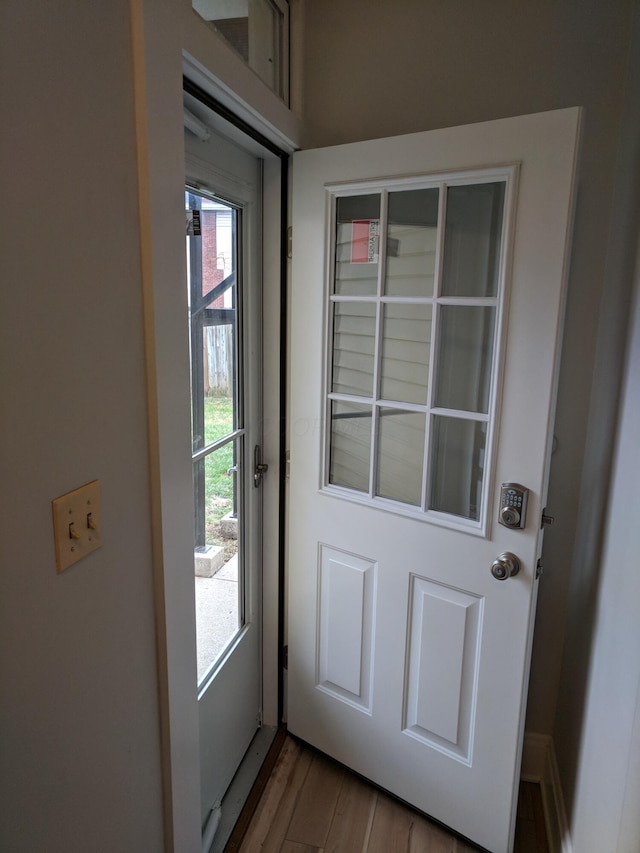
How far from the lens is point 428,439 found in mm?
1549

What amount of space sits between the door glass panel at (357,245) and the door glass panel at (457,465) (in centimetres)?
45

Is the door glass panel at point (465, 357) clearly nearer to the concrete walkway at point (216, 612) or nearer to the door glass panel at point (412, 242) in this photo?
the door glass panel at point (412, 242)

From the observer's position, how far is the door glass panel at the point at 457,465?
151 centimetres

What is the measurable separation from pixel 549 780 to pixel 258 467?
1358mm

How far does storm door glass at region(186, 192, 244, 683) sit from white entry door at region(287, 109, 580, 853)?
0.20 metres

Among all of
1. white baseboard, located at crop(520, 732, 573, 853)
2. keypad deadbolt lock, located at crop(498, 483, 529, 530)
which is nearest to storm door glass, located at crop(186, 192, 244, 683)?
keypad deadbolt lock, located at crop(498, 483, 529, 530)

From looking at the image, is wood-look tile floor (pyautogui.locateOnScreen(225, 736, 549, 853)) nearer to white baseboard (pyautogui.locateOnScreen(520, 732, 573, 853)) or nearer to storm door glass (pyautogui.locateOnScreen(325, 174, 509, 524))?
white baseboard (pyautogui.locateOnScreen(520, 732, 573, 853))

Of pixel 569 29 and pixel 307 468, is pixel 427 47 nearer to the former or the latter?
pixel 569 29

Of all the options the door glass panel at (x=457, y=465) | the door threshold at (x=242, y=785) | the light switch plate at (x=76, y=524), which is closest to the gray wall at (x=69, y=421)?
the light switch plate at (x=76, y=524)

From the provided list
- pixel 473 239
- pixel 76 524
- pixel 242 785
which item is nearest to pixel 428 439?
pixel 473 239

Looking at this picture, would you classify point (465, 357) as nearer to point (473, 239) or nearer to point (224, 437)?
point (473, 239)

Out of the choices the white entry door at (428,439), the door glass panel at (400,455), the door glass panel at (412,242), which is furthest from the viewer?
the door glass panel at (400,455)

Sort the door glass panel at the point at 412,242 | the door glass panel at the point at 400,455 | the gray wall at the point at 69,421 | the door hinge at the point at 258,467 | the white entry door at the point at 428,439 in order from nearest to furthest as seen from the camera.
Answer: the gray wall at the point at 69,421 → the white entry door at the point at 428,439 → the door glass panel at the point at 412,242 → the door glass panel at the point at 400,455 → the door hinge at the point at 258,467

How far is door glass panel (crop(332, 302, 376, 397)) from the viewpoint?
1632 mm
